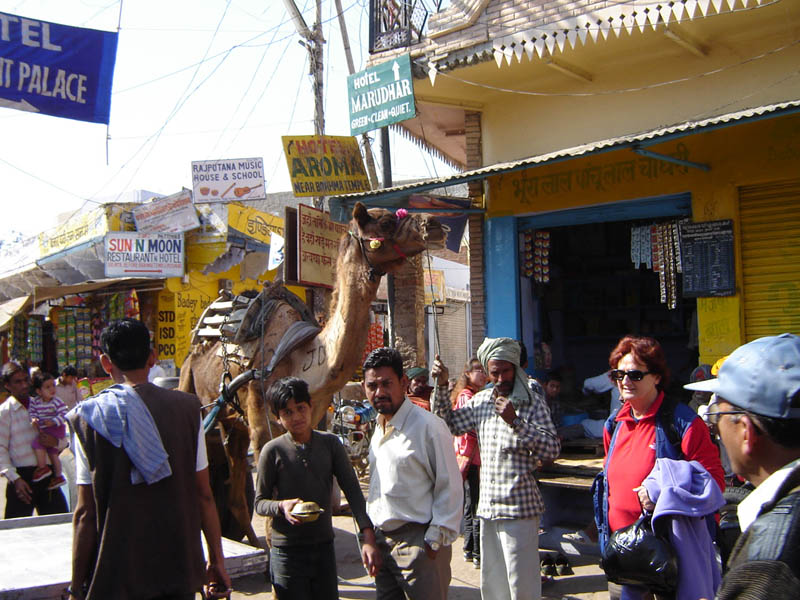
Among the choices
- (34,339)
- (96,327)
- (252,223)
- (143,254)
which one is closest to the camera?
(143,254)

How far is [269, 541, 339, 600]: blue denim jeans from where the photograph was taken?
3738 mm

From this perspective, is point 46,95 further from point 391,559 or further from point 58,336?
point 58,336

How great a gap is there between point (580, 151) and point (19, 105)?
5426 millimetres

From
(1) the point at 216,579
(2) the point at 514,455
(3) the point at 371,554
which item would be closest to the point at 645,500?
(2) the point at 514,455

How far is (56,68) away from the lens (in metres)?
7.52

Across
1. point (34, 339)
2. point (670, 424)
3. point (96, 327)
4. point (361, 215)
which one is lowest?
point (670, 424)

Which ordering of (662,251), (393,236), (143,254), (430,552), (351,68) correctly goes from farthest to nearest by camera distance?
(143,254) < (351,68) < (662,251) < (393,236) < (430,552)

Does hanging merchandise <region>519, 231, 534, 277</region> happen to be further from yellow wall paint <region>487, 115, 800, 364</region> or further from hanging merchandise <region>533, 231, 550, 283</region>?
yellow wall paint <region>487, 115, 800, 364</region>

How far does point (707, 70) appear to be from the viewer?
827 centimetres

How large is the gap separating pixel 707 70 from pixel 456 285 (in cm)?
1395

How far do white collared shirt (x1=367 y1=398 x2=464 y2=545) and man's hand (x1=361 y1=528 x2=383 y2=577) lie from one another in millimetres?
77

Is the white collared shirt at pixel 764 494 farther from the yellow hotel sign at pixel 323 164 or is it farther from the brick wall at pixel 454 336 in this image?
the brick wall at pixel 454 336

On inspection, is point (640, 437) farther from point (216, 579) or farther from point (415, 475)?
point (216, 579)

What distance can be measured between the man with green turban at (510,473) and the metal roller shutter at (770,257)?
4508mm
